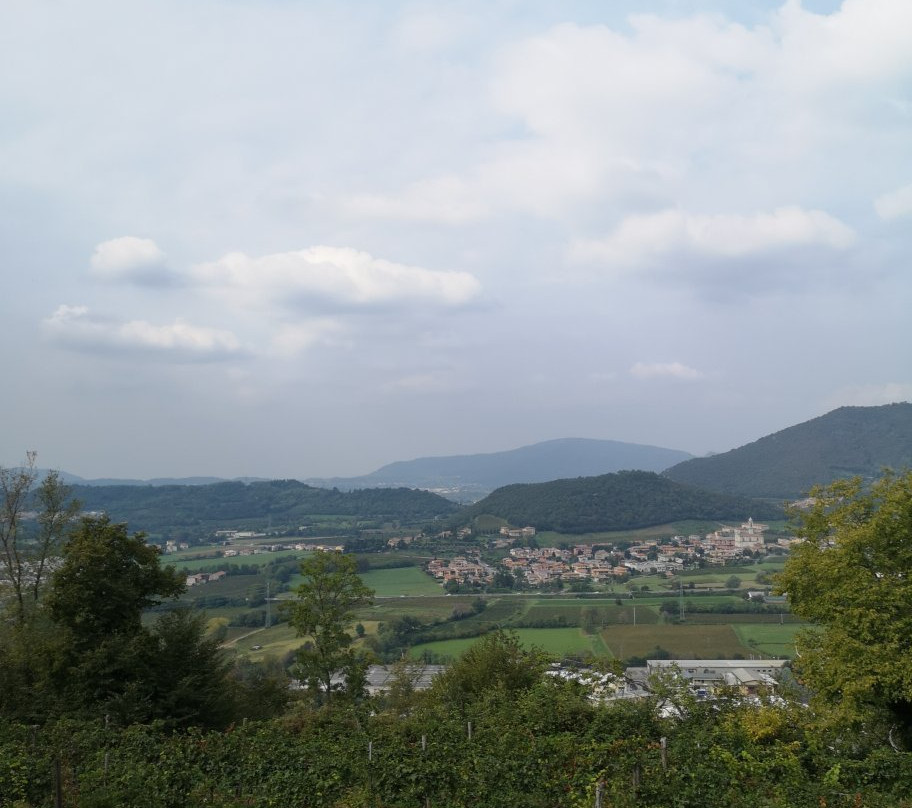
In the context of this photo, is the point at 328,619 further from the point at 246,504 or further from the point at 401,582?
the point at 246,504

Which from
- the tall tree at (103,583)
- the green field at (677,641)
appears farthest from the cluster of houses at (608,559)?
the tall tree at (103,583)

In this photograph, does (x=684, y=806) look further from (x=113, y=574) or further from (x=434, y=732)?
(x=113, y=574)

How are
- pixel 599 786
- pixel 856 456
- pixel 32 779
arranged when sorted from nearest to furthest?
1. pixel 599 786
2. pixel 32 779
3. pixel 856 456

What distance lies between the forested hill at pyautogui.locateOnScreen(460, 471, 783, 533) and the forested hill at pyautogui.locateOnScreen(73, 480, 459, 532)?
3255 centimetres

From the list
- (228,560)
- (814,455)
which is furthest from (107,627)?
(814,455)

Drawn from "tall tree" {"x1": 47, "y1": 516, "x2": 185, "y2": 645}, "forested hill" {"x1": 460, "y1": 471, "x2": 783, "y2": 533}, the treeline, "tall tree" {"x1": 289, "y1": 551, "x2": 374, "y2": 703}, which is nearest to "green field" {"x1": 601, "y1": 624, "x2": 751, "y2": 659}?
"tall tree" {"x1": 289, "y1": 551, "x2": 374, "y2": 703}

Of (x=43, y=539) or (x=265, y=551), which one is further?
(x=265, y=551)

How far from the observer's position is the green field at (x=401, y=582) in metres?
62.1

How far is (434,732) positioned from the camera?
9641mm

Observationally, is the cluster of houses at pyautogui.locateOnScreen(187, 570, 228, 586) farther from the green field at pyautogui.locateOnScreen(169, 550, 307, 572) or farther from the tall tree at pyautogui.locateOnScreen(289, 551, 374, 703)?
the tall tree at pyautogui.locateOnScreen(289, 551, 374, 703)

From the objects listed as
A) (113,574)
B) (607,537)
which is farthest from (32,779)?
(607,537)

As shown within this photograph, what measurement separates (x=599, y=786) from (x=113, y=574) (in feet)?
35.3

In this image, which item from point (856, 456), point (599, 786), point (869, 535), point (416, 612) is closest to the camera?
point (599, 786)

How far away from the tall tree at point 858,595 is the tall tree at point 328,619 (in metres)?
10.6
